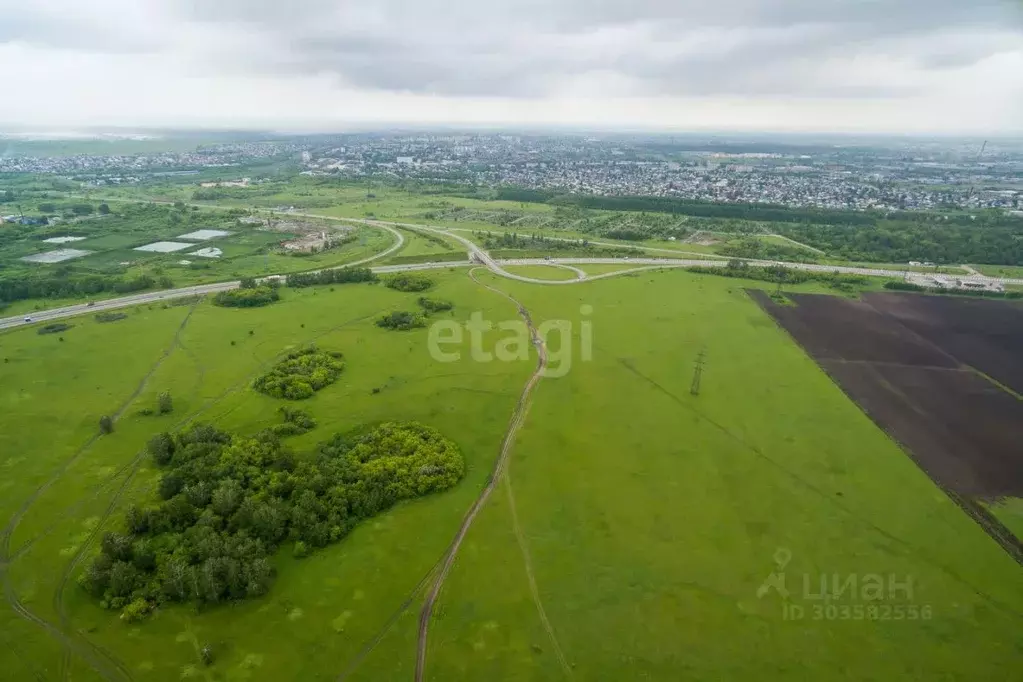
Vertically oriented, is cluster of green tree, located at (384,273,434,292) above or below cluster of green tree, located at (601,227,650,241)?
below

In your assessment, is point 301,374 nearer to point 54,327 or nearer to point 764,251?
point 54,327

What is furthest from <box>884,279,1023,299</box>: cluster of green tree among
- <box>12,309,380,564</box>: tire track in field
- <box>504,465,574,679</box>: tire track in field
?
<box>12,309,380,564</box>: tire track in field

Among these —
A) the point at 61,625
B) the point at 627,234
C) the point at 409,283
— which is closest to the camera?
the point at 61,625

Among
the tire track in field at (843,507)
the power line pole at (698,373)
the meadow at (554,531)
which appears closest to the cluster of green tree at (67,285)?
the meadow at (554,531)

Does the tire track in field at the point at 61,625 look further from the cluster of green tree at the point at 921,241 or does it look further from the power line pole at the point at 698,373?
the cluster of green tree at the point at 921,241

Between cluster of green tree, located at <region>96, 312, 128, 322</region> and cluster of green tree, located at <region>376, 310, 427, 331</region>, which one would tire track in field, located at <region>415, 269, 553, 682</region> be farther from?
cluster of green tree, located at <region>96, 312, 128, 322</region>

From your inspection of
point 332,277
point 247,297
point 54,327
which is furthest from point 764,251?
point 54,327
